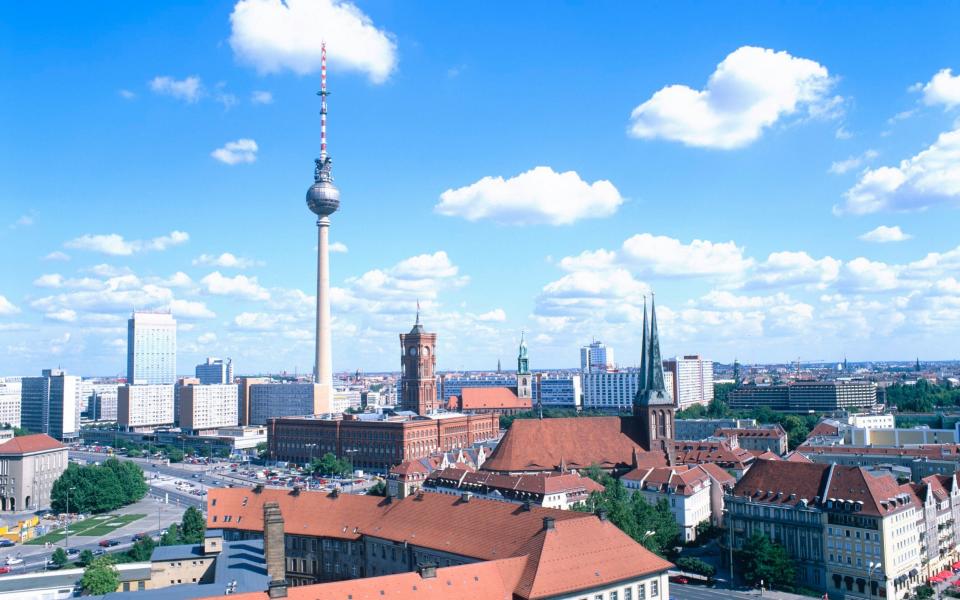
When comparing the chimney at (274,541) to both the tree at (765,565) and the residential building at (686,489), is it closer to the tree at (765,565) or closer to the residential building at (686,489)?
the tree at (765,565)

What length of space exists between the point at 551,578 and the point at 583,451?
70.5 meters

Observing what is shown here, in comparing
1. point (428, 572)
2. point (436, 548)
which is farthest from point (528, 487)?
point (428, 572)

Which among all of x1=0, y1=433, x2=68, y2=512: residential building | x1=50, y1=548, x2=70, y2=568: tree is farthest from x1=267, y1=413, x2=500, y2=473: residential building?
x1=50, y1=548, x2=70, y2=568: tree

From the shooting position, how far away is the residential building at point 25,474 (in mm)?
148375

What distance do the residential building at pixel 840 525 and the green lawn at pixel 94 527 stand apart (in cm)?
9244

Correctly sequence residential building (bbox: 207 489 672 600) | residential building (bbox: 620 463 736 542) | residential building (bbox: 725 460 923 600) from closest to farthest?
residential building (bbox: 207 489 672 600) → residential building (bbox: 725 460 923 600) → residential building (bbox: 620 463 736 542)

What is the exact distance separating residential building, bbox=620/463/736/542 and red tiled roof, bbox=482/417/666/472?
19.1 feet

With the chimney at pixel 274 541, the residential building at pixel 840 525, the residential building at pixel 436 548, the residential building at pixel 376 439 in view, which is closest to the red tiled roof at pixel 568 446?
the residential building at pixel 840 525

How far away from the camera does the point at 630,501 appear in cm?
10294

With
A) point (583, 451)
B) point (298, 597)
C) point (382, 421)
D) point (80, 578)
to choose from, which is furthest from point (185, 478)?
point (298, 597)

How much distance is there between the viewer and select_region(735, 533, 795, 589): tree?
8388 centimetres

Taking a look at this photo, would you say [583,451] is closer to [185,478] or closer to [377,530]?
[377,530]

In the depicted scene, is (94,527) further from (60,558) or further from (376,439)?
(376,439)

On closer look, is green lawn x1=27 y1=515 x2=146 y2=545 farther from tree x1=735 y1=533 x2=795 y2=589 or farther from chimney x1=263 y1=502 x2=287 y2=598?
tree x1=735 y1=533 x2=795 y2=589
